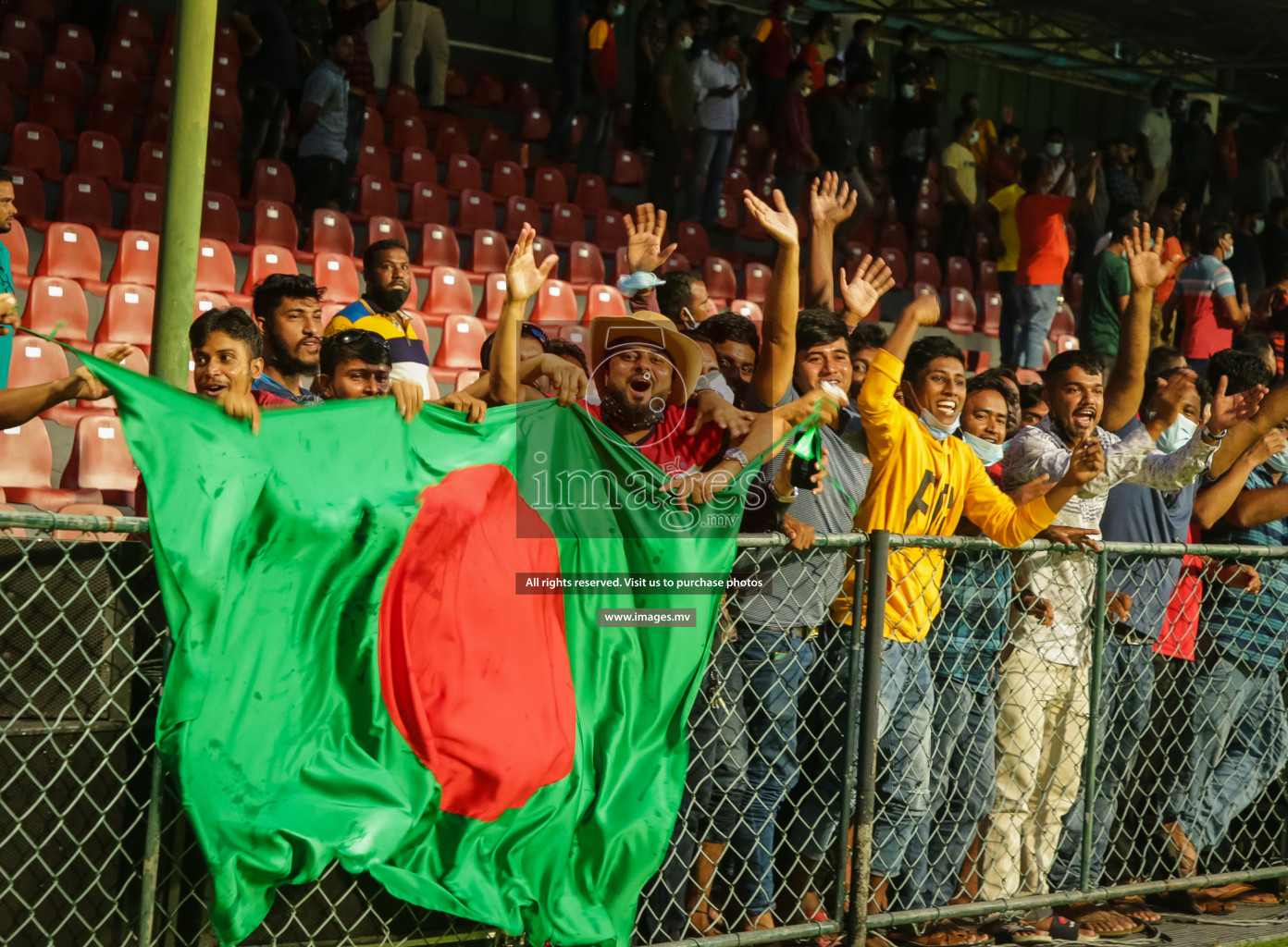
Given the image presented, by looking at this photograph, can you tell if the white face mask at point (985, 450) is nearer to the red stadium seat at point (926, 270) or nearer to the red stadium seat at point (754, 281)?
the red stadium seat at point (754, 281)

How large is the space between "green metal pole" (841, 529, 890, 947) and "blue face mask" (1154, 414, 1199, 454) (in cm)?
198

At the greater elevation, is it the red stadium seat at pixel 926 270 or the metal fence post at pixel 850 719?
the red stadium seat at pixel 926 270

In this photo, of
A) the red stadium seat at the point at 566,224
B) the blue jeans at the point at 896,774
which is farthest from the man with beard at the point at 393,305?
the red stadium seat at the point at 566,224

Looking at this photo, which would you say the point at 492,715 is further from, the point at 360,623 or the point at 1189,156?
the point at 1189,156

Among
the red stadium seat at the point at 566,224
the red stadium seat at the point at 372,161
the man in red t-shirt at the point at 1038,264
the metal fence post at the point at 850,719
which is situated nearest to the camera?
the metal fence post at the point at 850,719

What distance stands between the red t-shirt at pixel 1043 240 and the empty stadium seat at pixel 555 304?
12.6 feet

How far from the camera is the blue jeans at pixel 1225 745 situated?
202 inches

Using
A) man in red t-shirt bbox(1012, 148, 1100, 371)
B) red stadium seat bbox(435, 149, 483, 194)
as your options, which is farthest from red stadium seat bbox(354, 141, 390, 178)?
man in red t-shirt bbox(1012, 148, 1100, 371)

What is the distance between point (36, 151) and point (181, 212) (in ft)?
22.3

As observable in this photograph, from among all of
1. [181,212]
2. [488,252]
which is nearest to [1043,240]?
[488,252]

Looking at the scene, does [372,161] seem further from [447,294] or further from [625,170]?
[625,170]

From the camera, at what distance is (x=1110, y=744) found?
496 centimetres

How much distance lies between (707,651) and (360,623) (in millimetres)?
968

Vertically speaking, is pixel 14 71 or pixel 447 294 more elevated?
pixel 14 71
